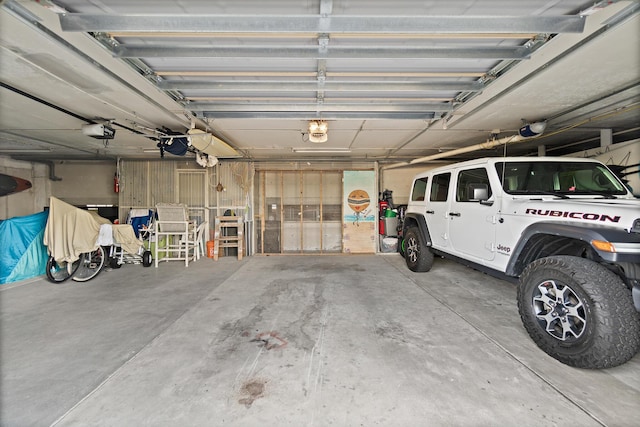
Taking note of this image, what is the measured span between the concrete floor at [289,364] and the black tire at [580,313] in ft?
0.58

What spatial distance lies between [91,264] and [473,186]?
664 centimetres

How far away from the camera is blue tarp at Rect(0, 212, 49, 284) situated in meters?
4.14

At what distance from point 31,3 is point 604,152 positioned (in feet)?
23.4

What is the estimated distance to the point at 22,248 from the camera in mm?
4320

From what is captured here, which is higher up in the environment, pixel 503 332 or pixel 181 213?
pixel 181 213

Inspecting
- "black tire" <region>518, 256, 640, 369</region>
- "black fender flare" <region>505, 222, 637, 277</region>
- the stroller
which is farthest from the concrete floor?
the stroller

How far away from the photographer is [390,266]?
540 centimetres

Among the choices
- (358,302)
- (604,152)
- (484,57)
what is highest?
(484,57)

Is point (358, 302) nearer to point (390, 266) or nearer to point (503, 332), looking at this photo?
point (503, 332)

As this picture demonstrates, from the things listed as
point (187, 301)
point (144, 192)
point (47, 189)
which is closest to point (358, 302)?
point (187, 301)

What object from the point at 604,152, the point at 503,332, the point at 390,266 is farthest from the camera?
the point at 390,266

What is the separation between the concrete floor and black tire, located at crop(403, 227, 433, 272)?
0.87 m

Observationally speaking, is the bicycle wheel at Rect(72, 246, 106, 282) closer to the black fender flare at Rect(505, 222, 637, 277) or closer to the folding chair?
the folding chair

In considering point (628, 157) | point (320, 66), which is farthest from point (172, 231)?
point (628, 157)
